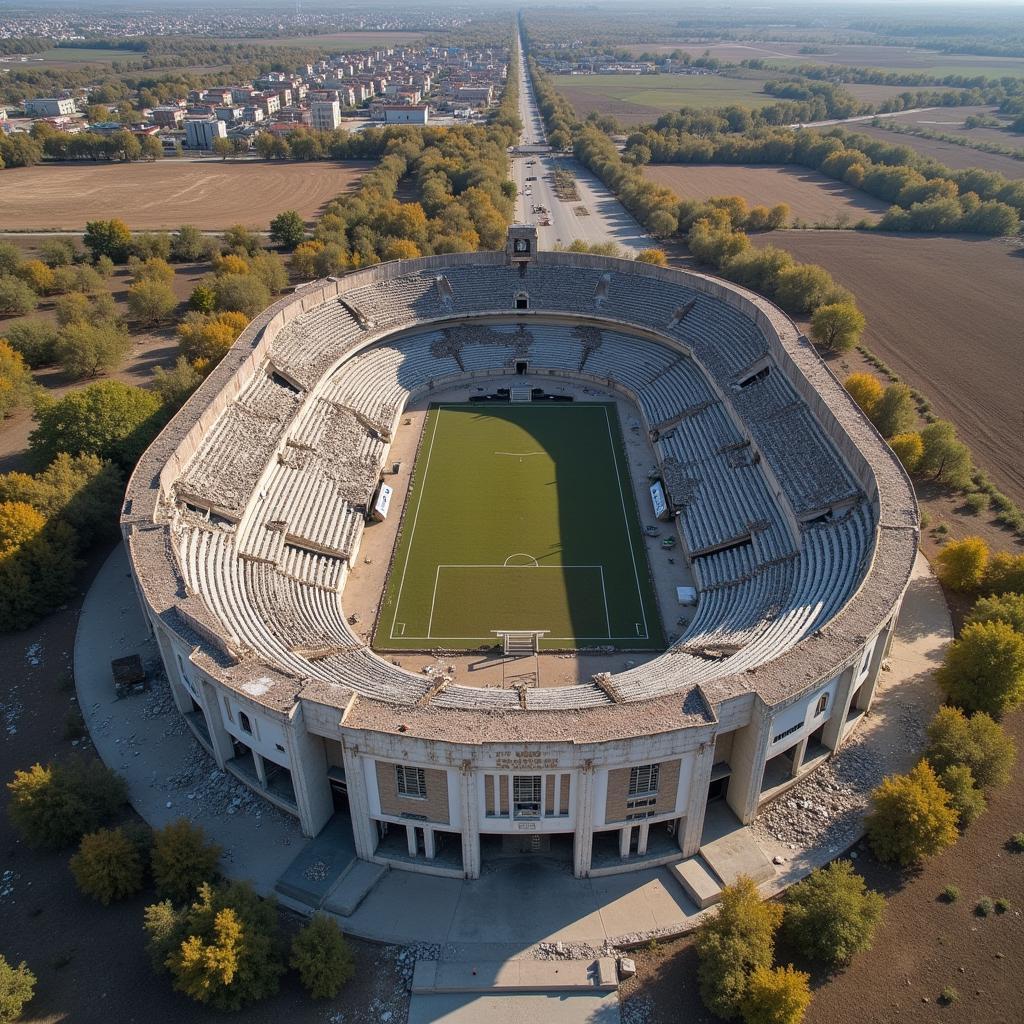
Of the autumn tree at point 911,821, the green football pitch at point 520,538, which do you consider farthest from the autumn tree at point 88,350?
the autumn tree at point 911,821

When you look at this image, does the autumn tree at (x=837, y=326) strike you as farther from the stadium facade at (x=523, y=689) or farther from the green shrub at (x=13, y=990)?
the green shrub at (x=13, y=990)

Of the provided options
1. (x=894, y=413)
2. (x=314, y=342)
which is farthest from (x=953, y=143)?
(x=314, y=342)

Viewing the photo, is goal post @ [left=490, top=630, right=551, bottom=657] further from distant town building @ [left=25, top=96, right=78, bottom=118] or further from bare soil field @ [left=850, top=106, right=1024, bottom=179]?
distant town building @ [left=25, top=96, right=78, bottom=118]

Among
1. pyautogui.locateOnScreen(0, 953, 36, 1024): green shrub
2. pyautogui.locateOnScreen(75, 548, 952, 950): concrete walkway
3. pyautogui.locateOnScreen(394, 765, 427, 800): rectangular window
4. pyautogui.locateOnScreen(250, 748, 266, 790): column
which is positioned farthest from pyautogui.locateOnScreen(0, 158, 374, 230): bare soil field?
pyautogui.locateOnScreen(0, 953, 36, 1024): green shrub

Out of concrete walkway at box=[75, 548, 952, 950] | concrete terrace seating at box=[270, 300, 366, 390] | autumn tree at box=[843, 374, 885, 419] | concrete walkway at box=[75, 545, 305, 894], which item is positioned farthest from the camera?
autumn tree at box=[843, 374, 885, 419]

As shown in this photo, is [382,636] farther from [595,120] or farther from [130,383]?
[595,120]

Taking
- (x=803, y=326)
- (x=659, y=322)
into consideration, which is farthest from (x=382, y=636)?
(x=803, y=326)
